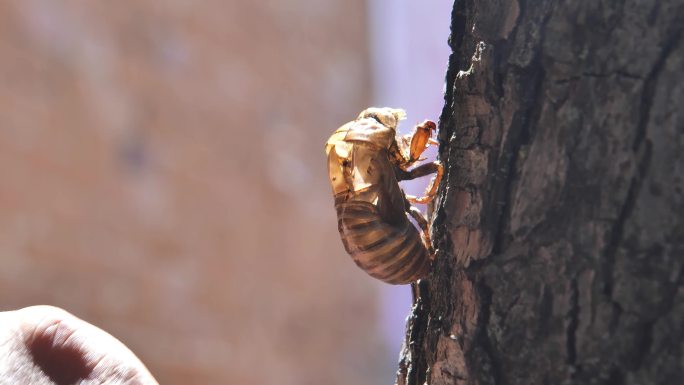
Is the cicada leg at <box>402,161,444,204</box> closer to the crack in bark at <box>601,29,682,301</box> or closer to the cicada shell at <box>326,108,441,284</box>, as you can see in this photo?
the cicada shell at <box>326,108,441,284</box>

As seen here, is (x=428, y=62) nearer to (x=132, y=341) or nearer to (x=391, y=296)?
(x=391, y=296)

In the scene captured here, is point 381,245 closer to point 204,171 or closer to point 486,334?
point 486,334

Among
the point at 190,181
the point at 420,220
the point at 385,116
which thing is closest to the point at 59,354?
the point at 420,220

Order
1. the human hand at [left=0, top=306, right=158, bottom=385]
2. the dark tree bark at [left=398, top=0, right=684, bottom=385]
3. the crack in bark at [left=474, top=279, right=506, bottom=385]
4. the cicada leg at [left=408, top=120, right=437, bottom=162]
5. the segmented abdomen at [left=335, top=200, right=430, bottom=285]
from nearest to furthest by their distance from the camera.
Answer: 1. the dark tree bark at [left=398, top=0, right=684, bottom=385]
2. the crack in bark at [left=474, top=279, right=506, bottom=385]
3. the human hand at [left=0, top=306, right=158, bottom=385]
4. the segmented abdomen at [left=335, top=200, right=430, bottom=285]
5. the cicada leg at [left=408, top=120, right=437, bottom=162]

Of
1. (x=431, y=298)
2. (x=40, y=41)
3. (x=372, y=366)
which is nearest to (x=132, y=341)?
(x=40, y=41)

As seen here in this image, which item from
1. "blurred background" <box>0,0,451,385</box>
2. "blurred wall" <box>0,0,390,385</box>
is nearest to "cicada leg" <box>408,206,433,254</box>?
"blurred background" <box>0,0,451,385</box>

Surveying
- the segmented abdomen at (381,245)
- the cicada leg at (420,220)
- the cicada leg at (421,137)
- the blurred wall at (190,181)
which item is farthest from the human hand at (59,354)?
the blurred wall at (190,181)
